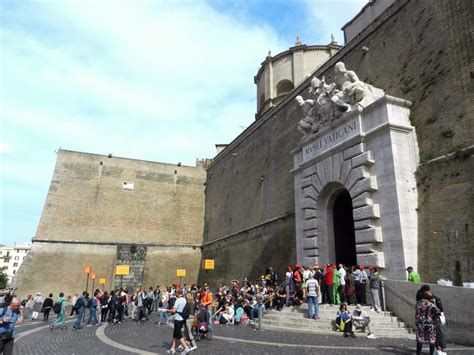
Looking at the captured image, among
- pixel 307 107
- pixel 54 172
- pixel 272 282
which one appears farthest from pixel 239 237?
pixel 54 172

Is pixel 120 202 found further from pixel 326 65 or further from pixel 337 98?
pixel 337 98

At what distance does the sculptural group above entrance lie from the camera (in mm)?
11445

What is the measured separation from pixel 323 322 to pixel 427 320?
3.71 metres

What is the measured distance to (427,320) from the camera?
18.2ft

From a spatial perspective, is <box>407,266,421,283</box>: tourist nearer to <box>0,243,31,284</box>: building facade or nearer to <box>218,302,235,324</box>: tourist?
<box>218,302,235,324</box>: tourist

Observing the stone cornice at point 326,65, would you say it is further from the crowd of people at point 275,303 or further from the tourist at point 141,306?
the tourist at point 141,306

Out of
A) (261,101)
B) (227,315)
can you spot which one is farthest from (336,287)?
(261,101)

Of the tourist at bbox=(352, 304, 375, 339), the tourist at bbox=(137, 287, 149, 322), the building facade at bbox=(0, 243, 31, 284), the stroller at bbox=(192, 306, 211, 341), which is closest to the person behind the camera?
the tourist at bbox=(352, 304, 375, 339)

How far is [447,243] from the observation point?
868 centimetres

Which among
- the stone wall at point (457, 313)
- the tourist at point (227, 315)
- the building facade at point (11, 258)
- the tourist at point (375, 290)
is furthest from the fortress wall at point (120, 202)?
the building facade at point (11, 258)

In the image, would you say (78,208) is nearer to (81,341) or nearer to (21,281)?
(21,281)

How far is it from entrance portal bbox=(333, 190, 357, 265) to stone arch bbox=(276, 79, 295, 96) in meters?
14.8

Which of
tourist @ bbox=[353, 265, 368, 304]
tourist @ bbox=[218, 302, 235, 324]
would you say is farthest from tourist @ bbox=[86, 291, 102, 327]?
tourist @ bbox=[353, 265, 368, 304]

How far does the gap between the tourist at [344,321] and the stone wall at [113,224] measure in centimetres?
2186
